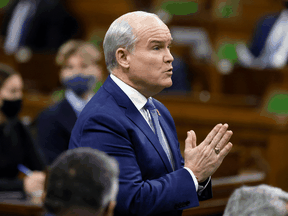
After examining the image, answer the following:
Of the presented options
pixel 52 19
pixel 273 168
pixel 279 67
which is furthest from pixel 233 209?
pixel 52 19

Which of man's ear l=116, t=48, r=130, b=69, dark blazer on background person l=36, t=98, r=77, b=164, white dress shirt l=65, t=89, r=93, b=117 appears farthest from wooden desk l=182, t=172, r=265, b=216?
man's ear l=116, t=48, r=130, b=69

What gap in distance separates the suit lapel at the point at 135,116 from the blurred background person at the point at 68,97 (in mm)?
1158

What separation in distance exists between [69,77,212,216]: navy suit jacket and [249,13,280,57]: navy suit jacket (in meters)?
3.88

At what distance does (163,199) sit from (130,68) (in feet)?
1.32

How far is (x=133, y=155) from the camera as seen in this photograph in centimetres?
130

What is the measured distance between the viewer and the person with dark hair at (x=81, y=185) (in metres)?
0.93

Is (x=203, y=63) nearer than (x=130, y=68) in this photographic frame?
No

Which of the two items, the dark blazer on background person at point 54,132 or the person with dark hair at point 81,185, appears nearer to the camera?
the person with dark hair at point 81,185

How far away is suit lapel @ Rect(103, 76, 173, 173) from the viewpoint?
1352mm

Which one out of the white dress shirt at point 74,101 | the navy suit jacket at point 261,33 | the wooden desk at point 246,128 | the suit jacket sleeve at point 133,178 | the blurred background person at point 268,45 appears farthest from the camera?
the navy suit jacket at point 261,33

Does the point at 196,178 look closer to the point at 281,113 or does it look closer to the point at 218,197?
the point at 218,197

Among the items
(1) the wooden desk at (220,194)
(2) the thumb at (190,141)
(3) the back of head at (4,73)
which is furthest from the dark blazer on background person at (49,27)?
(2) the thumb at (190,141)

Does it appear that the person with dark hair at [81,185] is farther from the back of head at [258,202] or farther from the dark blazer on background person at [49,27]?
the dark blazer on background person at [49,27]

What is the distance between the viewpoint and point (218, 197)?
2.68 m
